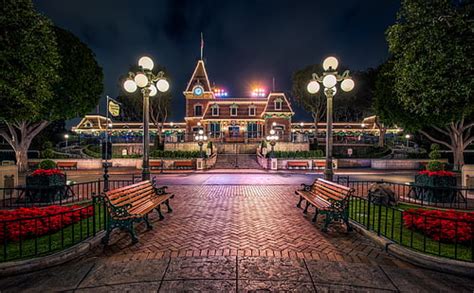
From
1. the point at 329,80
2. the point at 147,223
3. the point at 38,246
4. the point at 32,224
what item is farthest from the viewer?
the point at 329,80

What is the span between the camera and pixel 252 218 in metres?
6.99

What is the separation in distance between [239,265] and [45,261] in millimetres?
3375

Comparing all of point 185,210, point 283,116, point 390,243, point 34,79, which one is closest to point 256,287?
point 390,243

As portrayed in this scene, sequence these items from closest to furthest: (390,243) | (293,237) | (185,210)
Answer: (390,243) < (293,237) < (185,210)

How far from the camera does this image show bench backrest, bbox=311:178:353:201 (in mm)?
5951

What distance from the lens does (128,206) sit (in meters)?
5.76

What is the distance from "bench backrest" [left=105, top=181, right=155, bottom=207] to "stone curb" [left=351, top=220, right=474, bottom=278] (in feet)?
18.8

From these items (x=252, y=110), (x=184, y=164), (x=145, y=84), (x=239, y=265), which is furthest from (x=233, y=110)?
(x=239, y=265)

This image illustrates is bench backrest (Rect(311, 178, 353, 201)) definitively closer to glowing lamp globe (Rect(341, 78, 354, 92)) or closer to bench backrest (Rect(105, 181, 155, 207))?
glowing lamp globe (Rect(341, 78, 354, 92))

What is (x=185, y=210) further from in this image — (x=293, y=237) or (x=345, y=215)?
(x=345, y=215)

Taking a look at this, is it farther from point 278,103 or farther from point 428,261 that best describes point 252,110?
point 428,261

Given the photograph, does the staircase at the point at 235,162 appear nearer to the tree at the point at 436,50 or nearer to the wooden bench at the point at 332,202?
the tree at the point at 436,50

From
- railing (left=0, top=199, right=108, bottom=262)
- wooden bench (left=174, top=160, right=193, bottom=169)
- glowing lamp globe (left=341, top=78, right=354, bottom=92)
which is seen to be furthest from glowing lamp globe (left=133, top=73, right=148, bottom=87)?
wooden bench (left=174, top=160, right=193, bottom=169)

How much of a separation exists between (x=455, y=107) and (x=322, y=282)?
34.7 ft
